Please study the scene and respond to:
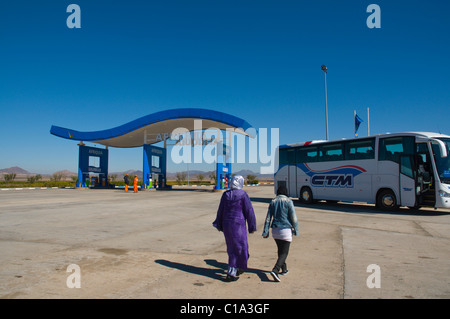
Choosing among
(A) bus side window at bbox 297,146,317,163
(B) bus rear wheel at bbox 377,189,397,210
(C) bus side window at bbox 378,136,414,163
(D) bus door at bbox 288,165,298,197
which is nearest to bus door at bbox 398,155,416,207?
(C) bus side window at bbox 378,136,414,163

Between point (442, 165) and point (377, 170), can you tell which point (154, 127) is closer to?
point (377, 170)

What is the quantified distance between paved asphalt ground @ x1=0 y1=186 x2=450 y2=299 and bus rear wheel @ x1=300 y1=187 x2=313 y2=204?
7.47 meters

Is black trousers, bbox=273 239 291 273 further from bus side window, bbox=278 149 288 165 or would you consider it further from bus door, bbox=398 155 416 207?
bus side window, bbox=278 149 288 165

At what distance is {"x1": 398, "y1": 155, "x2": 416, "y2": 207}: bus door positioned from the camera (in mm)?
12289

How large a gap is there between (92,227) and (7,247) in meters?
2.71

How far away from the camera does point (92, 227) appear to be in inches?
356

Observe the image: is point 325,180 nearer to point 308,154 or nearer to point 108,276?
point 308,154

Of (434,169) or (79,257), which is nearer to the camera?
(79,257)

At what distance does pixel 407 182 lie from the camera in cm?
1245

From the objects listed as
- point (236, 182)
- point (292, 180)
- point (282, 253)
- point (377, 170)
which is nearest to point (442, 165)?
point (377, 170)

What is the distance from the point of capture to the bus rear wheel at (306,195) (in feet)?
56.2

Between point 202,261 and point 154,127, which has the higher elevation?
point 154,127

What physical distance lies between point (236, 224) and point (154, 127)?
87.1 feet
